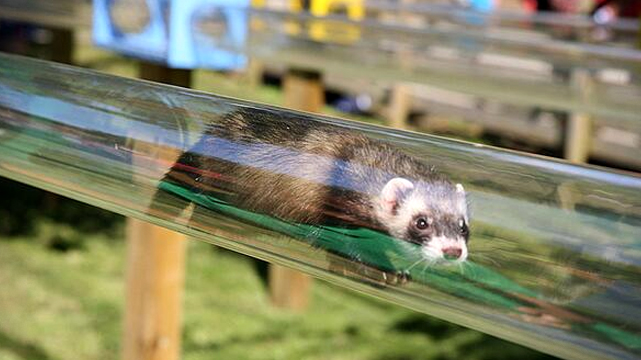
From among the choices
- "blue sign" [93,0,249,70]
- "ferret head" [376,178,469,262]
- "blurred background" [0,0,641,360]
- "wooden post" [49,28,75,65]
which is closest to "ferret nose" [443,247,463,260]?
"ferret head" [376,178,469,262]

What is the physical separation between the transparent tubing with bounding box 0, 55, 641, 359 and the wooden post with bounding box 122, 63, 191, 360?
1356mm

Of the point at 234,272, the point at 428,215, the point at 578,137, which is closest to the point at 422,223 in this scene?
the point at 428,215

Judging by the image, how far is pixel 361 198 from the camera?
0.94m

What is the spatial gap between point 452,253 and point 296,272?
9.41 feet

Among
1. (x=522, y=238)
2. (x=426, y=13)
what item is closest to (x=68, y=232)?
(x=426, y=13)

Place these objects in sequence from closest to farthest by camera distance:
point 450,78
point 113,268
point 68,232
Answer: point 450,78 → point 113,268 → point 68,232

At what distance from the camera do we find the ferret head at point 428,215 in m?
0.88

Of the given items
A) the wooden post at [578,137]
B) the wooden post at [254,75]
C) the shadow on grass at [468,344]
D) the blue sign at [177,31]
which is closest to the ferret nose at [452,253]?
the blue sign at [177,31]

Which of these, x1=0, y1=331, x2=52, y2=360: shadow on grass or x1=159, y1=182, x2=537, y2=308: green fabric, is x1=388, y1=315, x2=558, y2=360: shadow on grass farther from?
x1=159, y1=182, x2=537, y2=308: green fabric

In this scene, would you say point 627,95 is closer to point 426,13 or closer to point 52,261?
point 426,13

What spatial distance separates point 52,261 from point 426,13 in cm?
206

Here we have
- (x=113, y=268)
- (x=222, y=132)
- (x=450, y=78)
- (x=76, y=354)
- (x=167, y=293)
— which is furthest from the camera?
(x=113, y=268)

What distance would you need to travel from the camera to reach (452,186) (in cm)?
90

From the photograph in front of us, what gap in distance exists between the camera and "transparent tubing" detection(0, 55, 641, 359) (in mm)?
789
